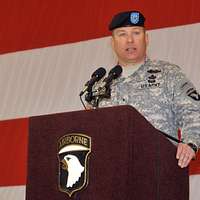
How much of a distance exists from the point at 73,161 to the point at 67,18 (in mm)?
2081

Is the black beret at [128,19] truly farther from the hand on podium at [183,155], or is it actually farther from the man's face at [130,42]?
the hand on podium at [183,155]

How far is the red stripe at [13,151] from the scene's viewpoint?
347 centimetres

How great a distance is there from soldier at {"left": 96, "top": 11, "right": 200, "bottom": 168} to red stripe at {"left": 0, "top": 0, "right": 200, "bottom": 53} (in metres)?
1.02

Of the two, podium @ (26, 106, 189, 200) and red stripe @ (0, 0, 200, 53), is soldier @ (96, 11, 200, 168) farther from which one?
red stripe @ (0, 0, 200, 53)

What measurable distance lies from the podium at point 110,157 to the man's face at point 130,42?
19.0 inches

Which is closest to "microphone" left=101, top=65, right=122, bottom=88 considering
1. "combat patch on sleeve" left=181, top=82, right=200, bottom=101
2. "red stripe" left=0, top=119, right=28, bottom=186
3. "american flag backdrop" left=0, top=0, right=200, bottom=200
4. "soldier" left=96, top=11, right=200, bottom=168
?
"soldier" left=96, top=11, right=200, bottom=168

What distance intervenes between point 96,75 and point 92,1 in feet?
5.56

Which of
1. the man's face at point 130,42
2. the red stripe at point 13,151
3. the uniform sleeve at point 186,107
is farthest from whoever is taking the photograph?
the red stripe at point 13,151

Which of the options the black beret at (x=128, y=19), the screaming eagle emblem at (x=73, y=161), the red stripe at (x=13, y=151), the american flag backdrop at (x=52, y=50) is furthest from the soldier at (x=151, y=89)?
the red stripe at (x=13, y=151)

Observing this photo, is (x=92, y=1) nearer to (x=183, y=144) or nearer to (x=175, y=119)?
(x=175, y=119)

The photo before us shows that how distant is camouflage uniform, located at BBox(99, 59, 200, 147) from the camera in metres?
1.97

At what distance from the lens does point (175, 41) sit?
3.12 meters

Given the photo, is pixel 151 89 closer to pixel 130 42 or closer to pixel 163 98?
pixel 163 98

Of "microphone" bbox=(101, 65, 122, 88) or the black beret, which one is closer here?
"microphone" bbox=(101, 65, 122, 88)
